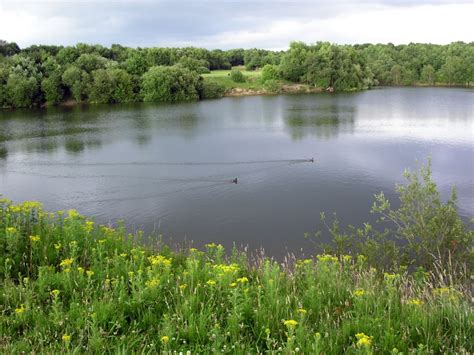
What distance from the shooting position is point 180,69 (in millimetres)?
89500

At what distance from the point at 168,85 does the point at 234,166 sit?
59.4 m

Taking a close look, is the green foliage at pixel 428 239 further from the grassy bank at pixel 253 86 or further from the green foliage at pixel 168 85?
the grassy bank at pixel 253 86

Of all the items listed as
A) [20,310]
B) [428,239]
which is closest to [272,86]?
[428,239]

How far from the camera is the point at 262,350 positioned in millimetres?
5559

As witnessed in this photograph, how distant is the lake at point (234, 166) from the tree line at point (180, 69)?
85.1ft

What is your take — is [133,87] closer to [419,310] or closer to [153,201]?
[153,201]

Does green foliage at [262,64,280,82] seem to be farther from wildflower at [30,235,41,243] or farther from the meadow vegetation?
→ the meadow vegetation

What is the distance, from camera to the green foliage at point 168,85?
286 feet

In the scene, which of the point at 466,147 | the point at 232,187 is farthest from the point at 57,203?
the point at 466,147

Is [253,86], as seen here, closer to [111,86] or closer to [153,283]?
[111,86]

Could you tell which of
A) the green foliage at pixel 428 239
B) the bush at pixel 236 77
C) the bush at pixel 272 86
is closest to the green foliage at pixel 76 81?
the bush at pixel 236 77

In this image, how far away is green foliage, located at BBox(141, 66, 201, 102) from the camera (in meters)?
87.1

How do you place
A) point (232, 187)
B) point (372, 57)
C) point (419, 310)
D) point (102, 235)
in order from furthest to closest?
point (372, 57)
point (232, 187)
point (102, 235)
point (419, 310)

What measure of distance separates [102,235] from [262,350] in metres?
6.17
